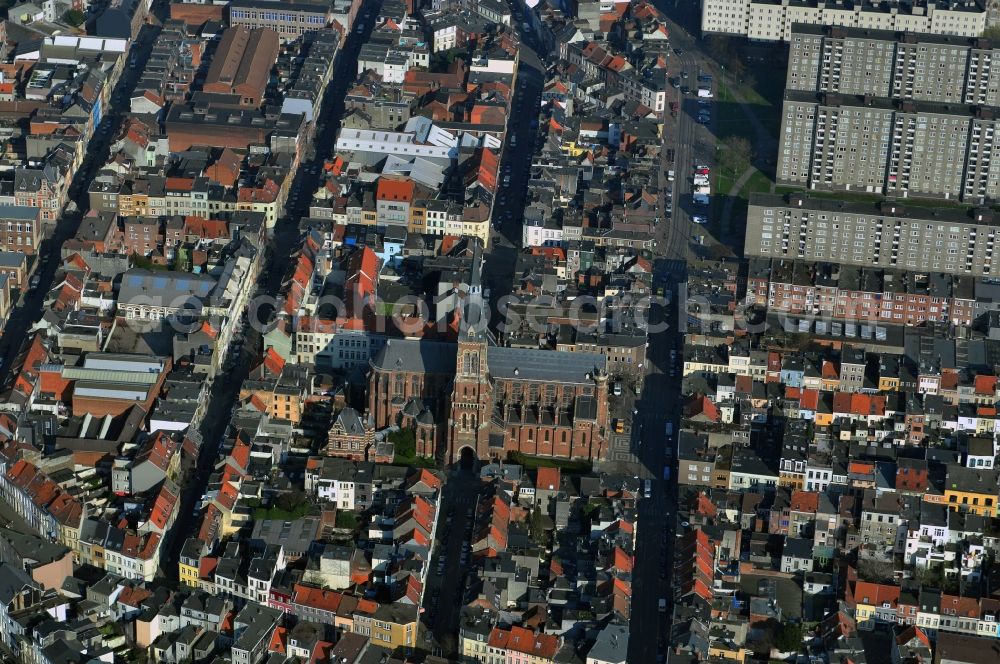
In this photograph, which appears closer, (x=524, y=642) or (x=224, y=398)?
(x=524, y=642)

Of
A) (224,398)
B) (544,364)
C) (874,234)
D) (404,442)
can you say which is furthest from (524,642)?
(874,234)

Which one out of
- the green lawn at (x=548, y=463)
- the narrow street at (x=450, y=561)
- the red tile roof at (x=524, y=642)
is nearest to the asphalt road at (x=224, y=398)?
the narrow street at (x=450, y=561)

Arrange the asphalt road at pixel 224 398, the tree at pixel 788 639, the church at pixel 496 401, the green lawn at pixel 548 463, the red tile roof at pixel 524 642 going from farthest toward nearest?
the green lawn at pixel 548 463 < the church at pixel 496 401 < the asphalt road at pixel 224 398 < the tree at pixel 788 639 < the red tile roof at pixel 524 642

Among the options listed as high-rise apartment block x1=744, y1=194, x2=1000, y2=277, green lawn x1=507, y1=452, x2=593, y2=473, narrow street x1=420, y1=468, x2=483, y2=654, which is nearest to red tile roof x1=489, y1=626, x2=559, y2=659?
narrow street x1=420, y1=468, x2=483, y2=654

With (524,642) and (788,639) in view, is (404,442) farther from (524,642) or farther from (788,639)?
(788,639)

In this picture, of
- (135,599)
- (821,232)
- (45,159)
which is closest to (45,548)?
(135,599)

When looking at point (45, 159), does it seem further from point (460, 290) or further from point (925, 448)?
point (925, 448)

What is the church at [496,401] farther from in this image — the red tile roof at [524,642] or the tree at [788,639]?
the tree at [788,639]
